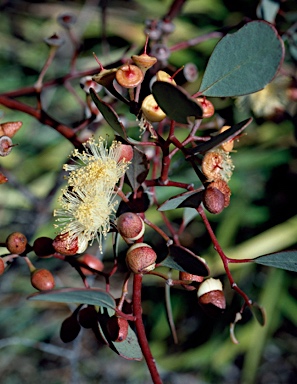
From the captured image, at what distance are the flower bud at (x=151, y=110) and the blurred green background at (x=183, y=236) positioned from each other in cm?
104

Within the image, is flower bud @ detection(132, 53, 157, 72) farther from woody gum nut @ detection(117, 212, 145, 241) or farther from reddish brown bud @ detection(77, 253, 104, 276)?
reddish brown bud @ detection(77, 253, 104, 276)

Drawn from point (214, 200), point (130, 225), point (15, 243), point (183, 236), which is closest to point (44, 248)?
point (15, 243)

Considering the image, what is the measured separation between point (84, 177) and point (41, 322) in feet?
4.65

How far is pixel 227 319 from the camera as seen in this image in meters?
1.78

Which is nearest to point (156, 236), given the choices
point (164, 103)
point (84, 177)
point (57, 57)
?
point (57, 57)

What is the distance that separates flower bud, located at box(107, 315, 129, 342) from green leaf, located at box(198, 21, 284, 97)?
323mm

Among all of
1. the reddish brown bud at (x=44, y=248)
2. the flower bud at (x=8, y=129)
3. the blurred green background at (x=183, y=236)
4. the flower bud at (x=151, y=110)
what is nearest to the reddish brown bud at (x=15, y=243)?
the reddish brown bud at (x=44, y=248)

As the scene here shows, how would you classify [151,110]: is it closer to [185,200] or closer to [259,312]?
[185,200]

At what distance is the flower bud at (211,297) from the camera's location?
688mm

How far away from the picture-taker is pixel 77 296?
589 millimetres

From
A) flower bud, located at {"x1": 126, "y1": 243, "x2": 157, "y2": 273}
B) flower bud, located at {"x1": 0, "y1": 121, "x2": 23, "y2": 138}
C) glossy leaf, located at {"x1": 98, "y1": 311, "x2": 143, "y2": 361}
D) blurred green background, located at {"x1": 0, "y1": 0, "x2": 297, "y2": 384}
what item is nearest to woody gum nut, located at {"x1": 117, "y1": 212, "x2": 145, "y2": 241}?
flower bud, located at {"x1": 126, "y1": 243, "x2": 157, "y2": 273}

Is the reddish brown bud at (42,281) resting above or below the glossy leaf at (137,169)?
below

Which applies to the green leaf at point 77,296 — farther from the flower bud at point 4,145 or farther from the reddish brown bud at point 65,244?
the flower bud at point 4,145

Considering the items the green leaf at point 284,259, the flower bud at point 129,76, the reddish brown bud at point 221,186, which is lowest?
the green leaf at point 284,259
